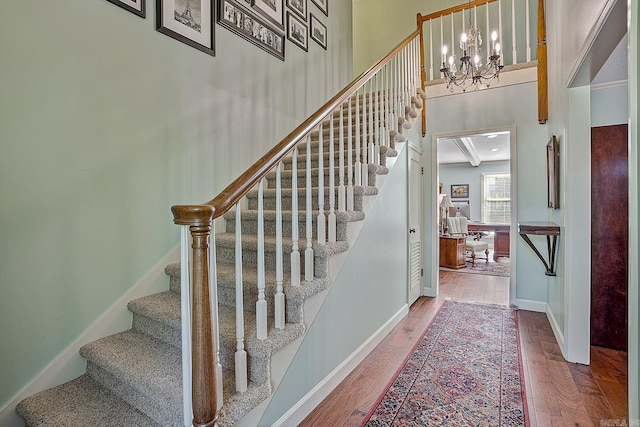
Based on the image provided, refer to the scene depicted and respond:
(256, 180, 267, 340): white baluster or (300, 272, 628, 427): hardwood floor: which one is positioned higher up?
(256, 180, 267, 340): white baluster

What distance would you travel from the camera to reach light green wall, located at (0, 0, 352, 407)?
5.00 feet

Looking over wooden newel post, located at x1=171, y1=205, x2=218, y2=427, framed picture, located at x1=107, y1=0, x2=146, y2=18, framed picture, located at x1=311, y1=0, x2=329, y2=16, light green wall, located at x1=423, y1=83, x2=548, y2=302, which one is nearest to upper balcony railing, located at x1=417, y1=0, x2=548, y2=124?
light green wall, located at x1=423, y1=83, x2=548, y2=302

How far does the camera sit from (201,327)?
45.1 inches

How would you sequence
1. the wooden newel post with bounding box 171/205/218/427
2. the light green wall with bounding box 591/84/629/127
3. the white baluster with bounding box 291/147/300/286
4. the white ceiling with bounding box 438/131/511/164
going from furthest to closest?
the white ceiling with bounding box 438/131/511/164 → the light green wall with bounding box 591/84/629/127 → the white baluster with bounding box 291/147/300/286 → the wooden newel post with bounding box 171/205/218/427

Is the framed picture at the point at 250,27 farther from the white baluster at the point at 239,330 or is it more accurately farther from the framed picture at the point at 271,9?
the white baluster at the point at 239,330

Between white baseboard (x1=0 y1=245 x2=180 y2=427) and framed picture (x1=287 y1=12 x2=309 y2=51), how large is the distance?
8.17ft

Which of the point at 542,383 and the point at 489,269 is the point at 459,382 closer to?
the point at 542,383

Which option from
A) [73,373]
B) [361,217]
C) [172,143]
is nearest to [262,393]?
[73,373]

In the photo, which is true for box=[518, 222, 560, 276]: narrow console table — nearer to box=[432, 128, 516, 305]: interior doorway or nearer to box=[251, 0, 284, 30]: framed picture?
box=[432, 128, 516, 305]: interior doorway

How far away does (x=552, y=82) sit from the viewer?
10.8ft

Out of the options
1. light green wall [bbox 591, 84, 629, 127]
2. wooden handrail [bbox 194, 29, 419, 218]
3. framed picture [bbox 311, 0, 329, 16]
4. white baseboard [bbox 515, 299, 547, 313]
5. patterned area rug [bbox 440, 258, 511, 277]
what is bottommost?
patterned area rug [bbox 440, 258, 511, 277]

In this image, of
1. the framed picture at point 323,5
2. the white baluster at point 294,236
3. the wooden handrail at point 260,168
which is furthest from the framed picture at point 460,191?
the white baluster at point 294,236

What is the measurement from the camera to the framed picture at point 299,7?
3.24 meters

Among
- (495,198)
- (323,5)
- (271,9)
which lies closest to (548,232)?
(271,9)
